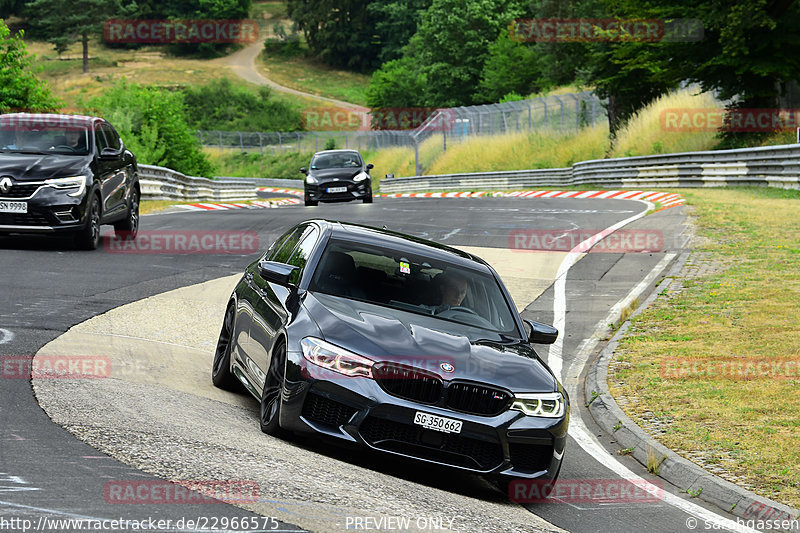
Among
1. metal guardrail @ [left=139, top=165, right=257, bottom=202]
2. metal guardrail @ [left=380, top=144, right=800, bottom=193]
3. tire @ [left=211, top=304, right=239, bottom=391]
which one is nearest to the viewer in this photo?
tire @ [left=211, top=304, right=239, bottom=391]

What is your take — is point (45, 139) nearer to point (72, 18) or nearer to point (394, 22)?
point (72, 18)

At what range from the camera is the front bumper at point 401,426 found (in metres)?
6.62

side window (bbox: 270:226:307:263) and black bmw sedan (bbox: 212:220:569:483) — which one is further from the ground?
side window (bbox: 270:226:307:263)

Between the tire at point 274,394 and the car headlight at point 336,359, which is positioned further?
the tire at point 274,394

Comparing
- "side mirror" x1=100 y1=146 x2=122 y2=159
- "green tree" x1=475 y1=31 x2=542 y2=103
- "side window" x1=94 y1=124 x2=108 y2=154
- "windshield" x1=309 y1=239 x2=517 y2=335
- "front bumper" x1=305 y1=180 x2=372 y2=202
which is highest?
"green tree" x1=475 y1=31 x2=542 y2=103

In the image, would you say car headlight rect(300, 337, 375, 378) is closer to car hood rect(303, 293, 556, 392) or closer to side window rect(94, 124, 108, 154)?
car hood rect(303, 293, 556, 392)

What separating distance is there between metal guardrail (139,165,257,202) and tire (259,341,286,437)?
22.7 m

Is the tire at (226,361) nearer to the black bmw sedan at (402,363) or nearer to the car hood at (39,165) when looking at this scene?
the black bmw sedan at (402,363)

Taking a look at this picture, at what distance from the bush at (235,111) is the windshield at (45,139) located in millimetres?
92973

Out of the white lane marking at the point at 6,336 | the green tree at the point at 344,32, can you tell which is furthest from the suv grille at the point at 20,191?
the green tree at the point at 344,32

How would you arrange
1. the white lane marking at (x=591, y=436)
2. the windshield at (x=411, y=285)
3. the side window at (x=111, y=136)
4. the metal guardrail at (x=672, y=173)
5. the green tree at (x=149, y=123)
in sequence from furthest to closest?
1. the green tree at (x=149, y=123)
2. the metal guardrail at (x=672, y=173)
3. the side window at (x=111, y=136)
4. the windshield at (x=411, y=285)
5. the white lane marking at (x=591, y=436)

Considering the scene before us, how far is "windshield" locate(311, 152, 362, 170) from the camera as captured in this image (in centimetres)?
3428

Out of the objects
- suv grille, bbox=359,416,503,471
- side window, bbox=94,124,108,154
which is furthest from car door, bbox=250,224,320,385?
side window, bbox=94,124,108,154

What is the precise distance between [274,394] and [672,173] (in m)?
31.3
